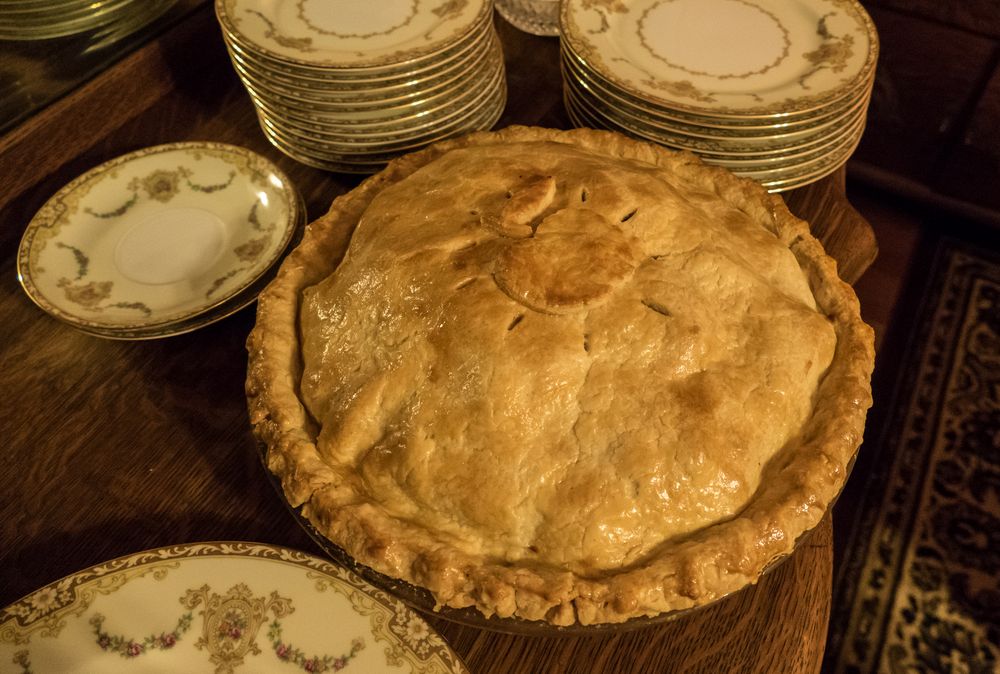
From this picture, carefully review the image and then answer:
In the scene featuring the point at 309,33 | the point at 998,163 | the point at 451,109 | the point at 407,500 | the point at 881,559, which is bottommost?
the point at 881,559

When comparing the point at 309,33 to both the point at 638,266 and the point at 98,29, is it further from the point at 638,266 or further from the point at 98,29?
the point at 638,266

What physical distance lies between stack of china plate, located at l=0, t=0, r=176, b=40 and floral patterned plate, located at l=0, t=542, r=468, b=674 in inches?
66.5

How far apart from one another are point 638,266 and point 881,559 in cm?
201

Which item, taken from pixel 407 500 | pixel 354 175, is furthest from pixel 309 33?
pixel 407 500

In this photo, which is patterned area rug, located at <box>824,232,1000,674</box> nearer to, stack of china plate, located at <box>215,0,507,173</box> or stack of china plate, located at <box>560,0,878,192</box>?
stack of china plate, located at <box>560,0,878,192</box>

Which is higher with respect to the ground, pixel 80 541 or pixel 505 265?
pixel 505 265

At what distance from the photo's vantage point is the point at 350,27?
7.04 ft

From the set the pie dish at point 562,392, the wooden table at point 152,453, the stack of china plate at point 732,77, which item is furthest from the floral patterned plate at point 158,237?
the stack of china plate at point 732,77

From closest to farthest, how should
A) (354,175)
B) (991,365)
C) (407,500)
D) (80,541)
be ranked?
(407,500) → (80,541) → (354,175) → (991,365)

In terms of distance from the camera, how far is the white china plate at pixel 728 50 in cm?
200

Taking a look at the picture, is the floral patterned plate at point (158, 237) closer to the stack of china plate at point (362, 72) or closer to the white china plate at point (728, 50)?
the stack of china plate at point (362, 72)

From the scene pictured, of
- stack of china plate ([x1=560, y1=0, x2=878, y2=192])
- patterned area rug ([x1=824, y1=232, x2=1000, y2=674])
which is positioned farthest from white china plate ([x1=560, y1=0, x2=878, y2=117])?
patterned area rug ([x1=824, y1=232, x2=1000, y2=674])

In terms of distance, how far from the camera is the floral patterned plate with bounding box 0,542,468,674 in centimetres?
134

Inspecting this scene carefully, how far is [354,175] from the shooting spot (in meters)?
2.26
